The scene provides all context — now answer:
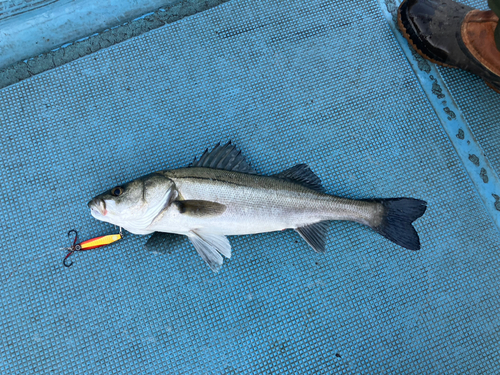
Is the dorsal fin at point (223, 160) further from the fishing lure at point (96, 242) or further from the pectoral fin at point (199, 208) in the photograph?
the fishing lure at point (96, 242)

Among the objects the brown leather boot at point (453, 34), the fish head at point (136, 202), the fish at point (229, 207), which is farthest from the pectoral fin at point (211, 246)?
the brown leather boot at point (453, 34)

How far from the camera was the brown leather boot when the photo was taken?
7.67 ft

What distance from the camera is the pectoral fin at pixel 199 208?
197 centimetres

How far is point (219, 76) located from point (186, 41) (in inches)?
16.3

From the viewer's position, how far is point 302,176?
215cm

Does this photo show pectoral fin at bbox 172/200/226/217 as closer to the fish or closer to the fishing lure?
the fish

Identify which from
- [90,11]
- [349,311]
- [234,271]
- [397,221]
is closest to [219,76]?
[90,11]

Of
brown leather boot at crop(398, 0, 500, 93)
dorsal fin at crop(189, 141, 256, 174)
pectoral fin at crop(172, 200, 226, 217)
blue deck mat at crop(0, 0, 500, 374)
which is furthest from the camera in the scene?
brown leather boot at crop(398, 0, 500, 93)

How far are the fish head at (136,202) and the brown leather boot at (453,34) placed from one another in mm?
2372

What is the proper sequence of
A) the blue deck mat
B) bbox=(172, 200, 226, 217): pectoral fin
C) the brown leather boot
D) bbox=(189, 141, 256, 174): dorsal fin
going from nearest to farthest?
bbox=(172, 200, 226, 217): pectoral fin < bbox=(189, 141, 256, 174): dorsal fin < the blue deck mat < the brown leather boot

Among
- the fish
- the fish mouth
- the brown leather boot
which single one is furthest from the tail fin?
the fish mouth

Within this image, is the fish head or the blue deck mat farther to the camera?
the blue deck mat

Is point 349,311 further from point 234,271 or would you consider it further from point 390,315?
point 234,271

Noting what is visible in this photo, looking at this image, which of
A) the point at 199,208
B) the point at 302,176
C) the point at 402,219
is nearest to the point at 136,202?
the point at 199,208
